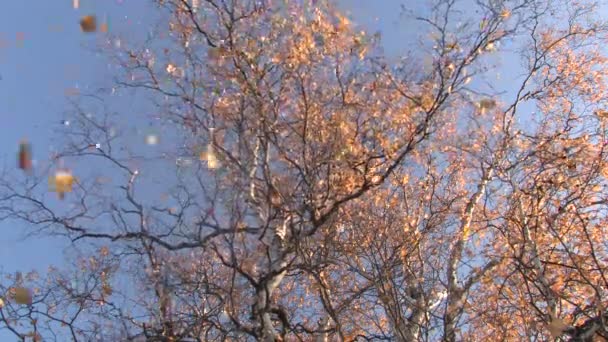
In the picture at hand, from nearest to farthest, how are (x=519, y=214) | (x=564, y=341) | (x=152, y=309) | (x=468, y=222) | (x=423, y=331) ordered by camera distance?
1. (x=564, y=341)
2. (x=423, y=331)
3. (x=519, y=214)
4. (x=152, y=309)
5. (x=468, y=222)

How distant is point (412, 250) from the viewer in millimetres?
8922

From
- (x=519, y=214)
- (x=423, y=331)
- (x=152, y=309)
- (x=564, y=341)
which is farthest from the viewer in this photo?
(x=152, y=309)

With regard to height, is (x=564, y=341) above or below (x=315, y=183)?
below

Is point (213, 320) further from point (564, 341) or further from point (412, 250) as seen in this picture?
point (564, 341)

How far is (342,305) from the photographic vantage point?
10016 mm

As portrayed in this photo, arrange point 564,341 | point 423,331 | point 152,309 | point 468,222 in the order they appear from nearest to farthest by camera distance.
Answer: point 564,341, point 423,331, point 152,309, point 468,222

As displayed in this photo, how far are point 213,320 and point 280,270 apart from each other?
6.51 feet

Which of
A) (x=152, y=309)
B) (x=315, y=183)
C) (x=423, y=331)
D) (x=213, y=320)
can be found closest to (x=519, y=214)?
(x=423, y=331)

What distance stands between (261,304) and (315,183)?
1955 millimetres

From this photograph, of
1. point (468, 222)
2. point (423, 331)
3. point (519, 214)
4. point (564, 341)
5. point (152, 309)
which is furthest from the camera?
point (468, 222)

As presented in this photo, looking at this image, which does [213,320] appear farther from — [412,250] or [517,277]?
[517,277]

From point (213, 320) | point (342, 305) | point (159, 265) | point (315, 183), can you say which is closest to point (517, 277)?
point (342, 305)

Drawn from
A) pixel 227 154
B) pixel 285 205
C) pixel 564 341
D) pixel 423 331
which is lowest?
pixel 564 341

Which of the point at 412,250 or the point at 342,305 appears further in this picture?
the point at 342,305
